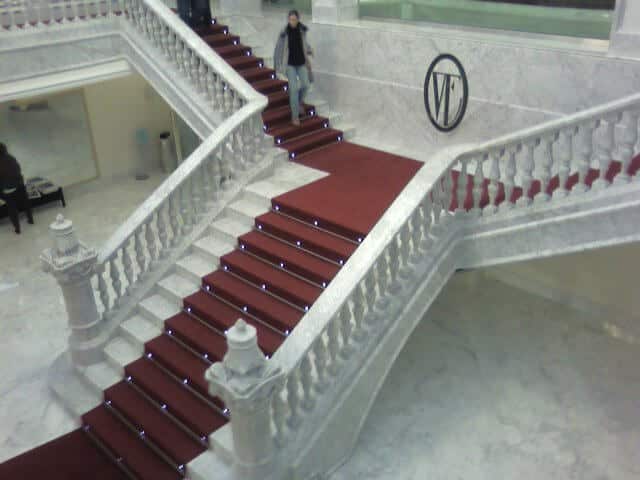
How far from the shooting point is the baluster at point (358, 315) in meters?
5.77

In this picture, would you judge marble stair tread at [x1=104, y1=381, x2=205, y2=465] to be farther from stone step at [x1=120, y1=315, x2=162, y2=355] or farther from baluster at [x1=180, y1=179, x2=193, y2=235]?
baluster at [x1=180, y1=179, x2=193, y2=235]

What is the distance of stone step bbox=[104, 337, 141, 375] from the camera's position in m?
6.99

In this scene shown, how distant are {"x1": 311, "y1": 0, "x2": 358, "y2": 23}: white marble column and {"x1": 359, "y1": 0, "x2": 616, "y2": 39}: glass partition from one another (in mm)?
203

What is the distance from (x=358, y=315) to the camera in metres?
5.88

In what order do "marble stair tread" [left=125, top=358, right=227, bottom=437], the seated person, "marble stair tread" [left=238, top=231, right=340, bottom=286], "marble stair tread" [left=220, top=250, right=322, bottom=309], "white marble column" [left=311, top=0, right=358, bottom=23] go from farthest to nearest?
1. the seated person
2. "white marble column" [left=311, top=0, right=358, bottom=23]
3. "marble stair tread" [left=238, top=231, right=340, bottom=286]
4. "marble stair tread" [left=220, top=250, right=322, bottom=309]
5. "marble stair tread" [left=125, top=358, right=227, bottom=437]

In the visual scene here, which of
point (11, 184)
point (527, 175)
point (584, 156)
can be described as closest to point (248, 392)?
point (527, 175)

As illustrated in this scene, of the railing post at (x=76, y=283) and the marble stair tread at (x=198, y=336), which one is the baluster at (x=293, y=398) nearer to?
the marble stair tread at (x=198, y=336)

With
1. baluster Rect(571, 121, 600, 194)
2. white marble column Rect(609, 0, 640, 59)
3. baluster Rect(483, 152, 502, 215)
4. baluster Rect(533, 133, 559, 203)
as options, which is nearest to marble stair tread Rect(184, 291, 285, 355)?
baluster Rect(483, 152, 502, 215)

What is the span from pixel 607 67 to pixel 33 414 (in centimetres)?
714

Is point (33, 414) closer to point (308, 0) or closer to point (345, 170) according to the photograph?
point (345, 170)

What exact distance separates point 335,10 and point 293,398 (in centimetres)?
628

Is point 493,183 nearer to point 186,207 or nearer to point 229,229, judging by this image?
point 229,229

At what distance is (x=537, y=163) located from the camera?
26.2ft

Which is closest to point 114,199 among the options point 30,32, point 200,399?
point 30,32
